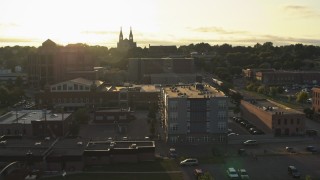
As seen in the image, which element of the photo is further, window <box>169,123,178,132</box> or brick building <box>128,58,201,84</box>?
brick building <box>128,58,201,84</box>

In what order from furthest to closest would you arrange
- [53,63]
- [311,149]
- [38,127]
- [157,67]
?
[157,67]
[53,63]
[38,127]
[311,149]

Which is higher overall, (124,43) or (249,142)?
(124,43)

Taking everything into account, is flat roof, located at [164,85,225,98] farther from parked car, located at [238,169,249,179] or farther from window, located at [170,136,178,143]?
parked car, located at [238,169,249,179]

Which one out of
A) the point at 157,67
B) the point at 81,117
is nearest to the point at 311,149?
the point at 81,117

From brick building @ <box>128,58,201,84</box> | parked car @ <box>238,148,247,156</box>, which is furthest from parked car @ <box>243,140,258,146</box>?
brick building @ <box>128,58,201,84</box>

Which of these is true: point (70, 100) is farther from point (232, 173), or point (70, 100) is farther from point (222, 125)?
point (232, 173)

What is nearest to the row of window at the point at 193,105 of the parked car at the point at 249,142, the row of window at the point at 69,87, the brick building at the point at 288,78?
the parked car at the point at 249,142
